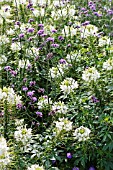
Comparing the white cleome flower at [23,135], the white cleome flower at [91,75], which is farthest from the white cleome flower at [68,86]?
the white cleome flower at [23,135]

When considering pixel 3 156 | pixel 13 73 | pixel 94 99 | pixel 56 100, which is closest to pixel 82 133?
pixel 94 99

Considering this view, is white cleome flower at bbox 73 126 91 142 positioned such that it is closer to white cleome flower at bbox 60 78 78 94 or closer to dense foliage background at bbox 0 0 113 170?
dense foliage background at bbox 0 0 113 170

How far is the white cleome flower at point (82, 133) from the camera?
3.51 m

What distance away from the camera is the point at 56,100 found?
4.33 metres

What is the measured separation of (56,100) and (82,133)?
88 centimetres

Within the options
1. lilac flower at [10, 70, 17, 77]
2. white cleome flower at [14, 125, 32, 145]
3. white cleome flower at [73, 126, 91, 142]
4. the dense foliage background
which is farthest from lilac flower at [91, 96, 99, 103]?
lilac flower at [10, 70, 17, 77]

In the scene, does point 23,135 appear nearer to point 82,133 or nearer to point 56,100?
point 82,133

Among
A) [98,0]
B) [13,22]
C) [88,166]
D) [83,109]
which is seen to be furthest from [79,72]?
[98,0]

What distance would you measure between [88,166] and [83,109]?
1.78 ft

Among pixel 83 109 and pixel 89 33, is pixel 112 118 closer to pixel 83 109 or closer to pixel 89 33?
pixel 83 109

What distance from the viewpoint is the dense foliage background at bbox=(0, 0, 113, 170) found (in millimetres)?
3590

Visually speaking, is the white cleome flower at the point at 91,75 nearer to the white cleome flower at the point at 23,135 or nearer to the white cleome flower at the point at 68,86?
the white cleome flower at the point at 68,86

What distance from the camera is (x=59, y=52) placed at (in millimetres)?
4785

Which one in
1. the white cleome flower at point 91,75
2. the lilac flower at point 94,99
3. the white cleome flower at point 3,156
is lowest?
the white cleome flower at point 3,156
